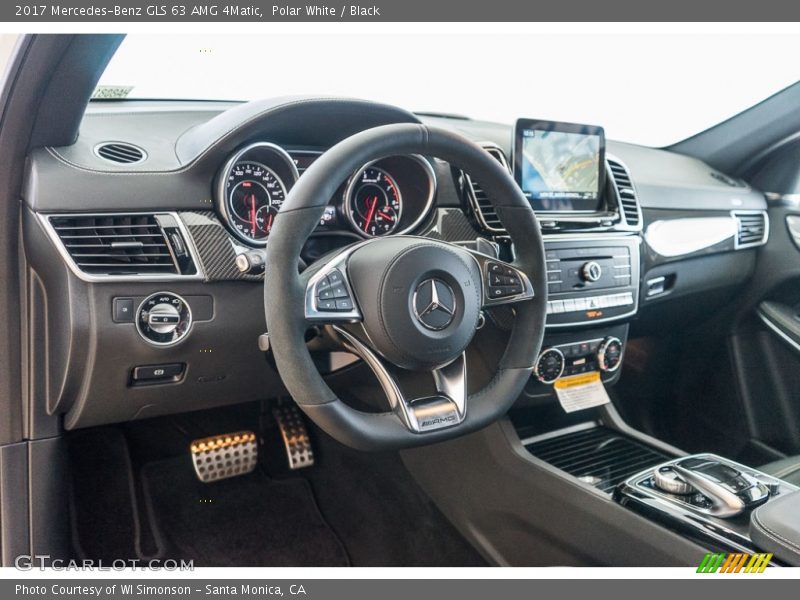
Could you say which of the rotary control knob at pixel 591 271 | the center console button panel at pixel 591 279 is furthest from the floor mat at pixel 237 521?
the rotary control knob at pixel 591 271

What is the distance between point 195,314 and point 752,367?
2.00m

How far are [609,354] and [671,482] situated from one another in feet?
1.93

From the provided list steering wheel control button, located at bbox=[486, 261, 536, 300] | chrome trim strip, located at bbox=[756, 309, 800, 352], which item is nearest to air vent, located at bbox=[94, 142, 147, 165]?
steering wheel control button, located at bbox=[486, 261, 536, 300]

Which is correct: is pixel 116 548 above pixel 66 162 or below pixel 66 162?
below

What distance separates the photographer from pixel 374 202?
1.59 metres

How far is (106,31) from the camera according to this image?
1188 mm

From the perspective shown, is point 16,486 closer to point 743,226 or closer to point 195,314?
point 195,314

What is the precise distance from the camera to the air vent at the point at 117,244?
1.31m

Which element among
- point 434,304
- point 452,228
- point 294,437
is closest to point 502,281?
point 434,304

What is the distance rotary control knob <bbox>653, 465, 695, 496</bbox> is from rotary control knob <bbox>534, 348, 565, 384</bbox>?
434 millimetres

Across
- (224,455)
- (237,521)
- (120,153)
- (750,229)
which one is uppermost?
(120,153)

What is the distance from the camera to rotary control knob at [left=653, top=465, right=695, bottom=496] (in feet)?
4.79

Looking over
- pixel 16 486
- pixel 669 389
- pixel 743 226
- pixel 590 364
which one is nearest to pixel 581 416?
pixel 590 364

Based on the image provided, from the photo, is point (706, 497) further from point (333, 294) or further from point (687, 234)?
point (687, 234)
